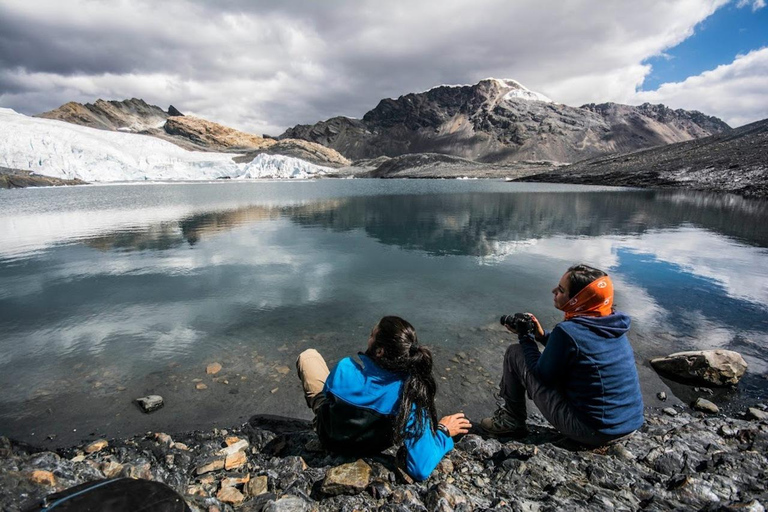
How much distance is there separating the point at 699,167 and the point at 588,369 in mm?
94371

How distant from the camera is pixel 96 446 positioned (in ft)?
16.5

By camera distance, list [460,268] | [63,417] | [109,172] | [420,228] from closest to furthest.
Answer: [63,417] < [460,268] < [420,228] < [109,172]

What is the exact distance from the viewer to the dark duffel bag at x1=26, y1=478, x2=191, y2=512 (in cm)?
262

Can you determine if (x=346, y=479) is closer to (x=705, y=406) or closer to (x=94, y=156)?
(x=705, y=406)

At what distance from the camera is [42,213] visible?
33.6m

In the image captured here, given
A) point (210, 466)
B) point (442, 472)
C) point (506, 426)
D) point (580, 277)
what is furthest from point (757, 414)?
point (210, 466)

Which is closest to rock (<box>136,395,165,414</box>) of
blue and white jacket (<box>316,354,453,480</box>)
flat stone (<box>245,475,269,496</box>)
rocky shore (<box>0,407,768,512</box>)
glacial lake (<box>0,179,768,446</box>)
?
glacial lake (<box>0,179,768,446</box>)

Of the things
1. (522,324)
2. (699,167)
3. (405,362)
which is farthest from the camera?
(699,167)

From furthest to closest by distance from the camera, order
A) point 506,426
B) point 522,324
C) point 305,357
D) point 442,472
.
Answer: point 506,426 → point 305,357 → point 522,324 → point 442,472

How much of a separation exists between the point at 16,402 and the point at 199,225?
21692 millimetres

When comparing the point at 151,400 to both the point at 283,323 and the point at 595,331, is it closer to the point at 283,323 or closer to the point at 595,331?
the point at 283,323

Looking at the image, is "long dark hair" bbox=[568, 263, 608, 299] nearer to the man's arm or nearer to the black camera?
the man's arm

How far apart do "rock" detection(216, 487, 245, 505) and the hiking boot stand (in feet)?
10.6

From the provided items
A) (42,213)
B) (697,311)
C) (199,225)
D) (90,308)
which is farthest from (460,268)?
(42,213)
